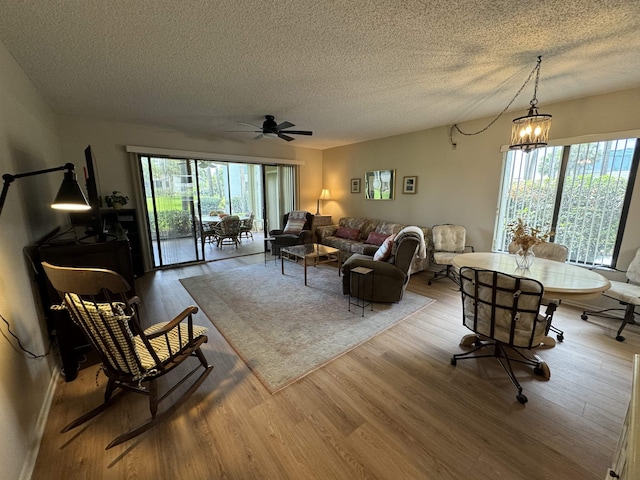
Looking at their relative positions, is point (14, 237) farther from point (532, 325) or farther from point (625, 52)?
point (625, 52)

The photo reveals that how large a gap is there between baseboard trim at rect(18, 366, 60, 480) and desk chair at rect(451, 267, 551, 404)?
115 inches

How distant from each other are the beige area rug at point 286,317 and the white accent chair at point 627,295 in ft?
5.77

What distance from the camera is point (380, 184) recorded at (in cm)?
549

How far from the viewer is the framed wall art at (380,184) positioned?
5.28 m

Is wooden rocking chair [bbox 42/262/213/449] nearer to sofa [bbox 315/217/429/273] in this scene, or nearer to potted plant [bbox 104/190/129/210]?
potted plant [bbox 104/190/129/210]

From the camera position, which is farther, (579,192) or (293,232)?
(293,232)

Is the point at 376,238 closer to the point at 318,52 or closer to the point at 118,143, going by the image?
the point at 318,52

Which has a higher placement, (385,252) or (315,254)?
(385,252)

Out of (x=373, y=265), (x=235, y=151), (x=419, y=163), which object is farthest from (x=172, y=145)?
(x=419, y=163)

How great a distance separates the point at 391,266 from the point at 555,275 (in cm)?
151

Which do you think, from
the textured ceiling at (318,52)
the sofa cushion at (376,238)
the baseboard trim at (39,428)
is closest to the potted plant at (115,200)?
the textured ceiling at (318,52)

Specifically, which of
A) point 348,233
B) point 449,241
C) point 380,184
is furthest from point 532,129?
point 348,233

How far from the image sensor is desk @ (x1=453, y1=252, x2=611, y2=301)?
6.20 feet

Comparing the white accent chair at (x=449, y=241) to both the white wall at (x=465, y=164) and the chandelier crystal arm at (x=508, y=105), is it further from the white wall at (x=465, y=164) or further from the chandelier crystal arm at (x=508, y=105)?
the chandelier crystal arm at (x=508, y=105)
